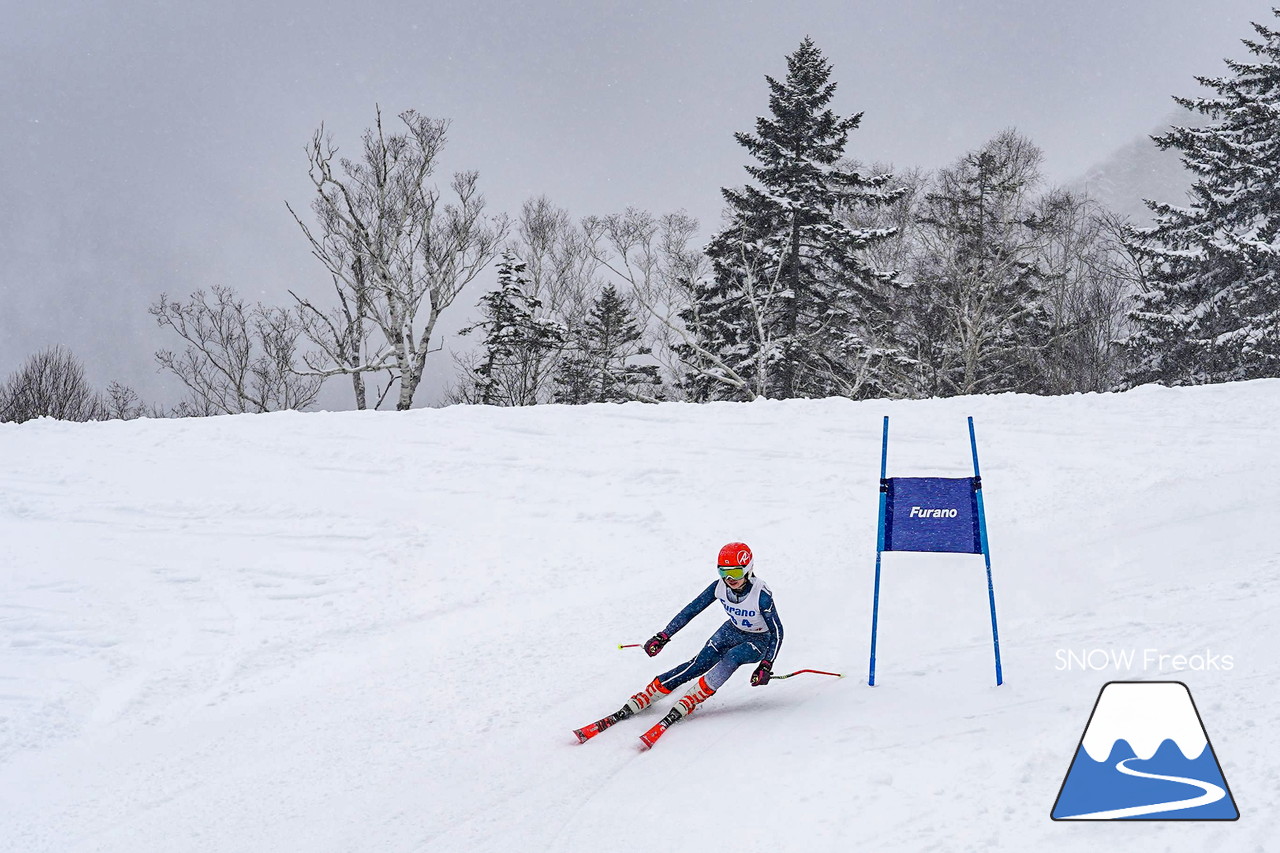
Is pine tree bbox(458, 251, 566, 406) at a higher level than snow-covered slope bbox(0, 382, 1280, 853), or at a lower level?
higher

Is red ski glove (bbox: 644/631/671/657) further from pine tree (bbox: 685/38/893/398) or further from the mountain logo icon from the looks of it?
pine tree (bbox: 685/38/893/398)

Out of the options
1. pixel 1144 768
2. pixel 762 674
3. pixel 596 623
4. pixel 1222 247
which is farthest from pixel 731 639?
pixel 1222 247

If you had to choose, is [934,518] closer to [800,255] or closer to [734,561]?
[734,561]

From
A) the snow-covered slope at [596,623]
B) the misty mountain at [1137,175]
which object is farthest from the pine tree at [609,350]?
the misty mountain at [1137,175]

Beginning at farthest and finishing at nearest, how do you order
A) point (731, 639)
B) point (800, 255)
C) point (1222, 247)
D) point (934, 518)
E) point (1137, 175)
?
1. point (1137, 175)
2. point (800, 255)
3. point (1222, 247)
4. point (731, 639)
5. point (934, 518)

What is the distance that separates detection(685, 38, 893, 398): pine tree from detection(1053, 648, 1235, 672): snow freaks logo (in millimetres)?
18814

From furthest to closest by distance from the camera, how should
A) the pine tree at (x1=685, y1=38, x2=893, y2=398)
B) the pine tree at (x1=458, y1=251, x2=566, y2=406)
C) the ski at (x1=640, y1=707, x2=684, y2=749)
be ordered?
the pine tree at (x1=458, y1=251, x2=566, y2=406) → the pine tree at (x1=685, y1=38, x2=893, y2=398) → the ski at (x1=640, y1=707, x2=684, y2=749)

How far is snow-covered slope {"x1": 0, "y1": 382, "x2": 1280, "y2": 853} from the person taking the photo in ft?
13.9

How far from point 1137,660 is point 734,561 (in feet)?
9.26

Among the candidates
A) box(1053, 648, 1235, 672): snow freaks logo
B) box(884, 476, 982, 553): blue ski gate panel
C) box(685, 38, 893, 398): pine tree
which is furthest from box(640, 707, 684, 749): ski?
box(685, 38, 893, 398): pine tree

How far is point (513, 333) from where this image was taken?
32281mm

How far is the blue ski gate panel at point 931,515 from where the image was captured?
532 centimetres

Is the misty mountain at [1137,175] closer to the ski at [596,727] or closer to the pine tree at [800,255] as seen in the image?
A: the pine tree at [800,255]

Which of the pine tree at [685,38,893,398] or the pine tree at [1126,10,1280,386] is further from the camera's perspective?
the pine tree at [685,38,893,398]
